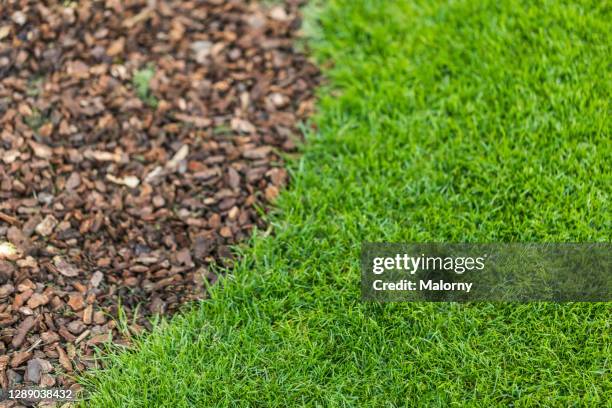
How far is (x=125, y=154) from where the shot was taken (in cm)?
461

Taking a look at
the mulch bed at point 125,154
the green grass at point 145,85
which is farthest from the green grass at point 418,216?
the green grass at point 145,85

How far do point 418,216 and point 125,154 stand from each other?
1.93 meters

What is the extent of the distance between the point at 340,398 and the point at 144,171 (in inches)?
76.8

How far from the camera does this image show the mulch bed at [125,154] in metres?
3.95

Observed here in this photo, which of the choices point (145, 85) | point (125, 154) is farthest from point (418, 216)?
point (145, 85)

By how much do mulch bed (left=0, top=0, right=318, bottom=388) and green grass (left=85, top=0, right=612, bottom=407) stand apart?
9.7 inches

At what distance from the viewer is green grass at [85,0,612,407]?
12.1ft

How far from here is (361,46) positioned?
5.20 metres

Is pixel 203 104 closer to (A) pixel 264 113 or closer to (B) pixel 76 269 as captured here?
(A) pixel 264 113

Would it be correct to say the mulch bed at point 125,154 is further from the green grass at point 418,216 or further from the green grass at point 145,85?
the green grass at point 418,216

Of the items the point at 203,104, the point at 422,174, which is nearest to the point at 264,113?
the point at 203,104

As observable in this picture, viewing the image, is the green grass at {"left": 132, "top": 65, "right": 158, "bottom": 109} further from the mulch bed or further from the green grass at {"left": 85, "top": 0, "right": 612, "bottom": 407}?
the green grass at {"left": 85, "top": 0, "right": 612, "bottom": 407}

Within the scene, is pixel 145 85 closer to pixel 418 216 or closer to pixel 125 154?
pixel 125 154

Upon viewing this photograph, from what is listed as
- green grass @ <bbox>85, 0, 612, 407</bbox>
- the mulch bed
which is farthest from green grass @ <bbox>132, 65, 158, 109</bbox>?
green grass @ <bbox>85, 0, 612, 407</bbox>
